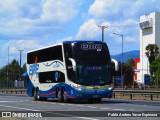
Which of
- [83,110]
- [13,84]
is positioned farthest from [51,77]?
[13,84]

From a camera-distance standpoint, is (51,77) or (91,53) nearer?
(91,53)

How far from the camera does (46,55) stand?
1340 inches

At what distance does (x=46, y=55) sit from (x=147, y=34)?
4227 inches

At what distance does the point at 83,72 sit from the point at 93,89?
1.29m

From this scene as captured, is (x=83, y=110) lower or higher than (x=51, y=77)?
lower

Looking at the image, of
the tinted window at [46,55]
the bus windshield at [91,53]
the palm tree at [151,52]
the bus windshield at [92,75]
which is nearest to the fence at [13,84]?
the palm tree at [151,52]

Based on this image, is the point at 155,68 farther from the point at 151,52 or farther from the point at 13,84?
the point at 13,84

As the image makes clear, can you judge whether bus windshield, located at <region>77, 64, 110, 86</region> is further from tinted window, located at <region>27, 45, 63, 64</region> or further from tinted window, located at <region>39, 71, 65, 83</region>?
tinted window, located at <region>27, 45, 63, 64</region>

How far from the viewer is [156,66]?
386 feet

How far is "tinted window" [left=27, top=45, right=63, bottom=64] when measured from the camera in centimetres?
3141

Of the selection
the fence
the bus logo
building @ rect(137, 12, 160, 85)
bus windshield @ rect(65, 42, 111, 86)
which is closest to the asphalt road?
bus windshield @ rect(65, 42, 111, 86)

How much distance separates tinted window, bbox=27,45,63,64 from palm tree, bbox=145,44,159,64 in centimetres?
8927

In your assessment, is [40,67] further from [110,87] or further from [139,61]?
[139,61]

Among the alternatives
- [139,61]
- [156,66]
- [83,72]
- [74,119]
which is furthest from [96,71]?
[139,61]
